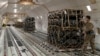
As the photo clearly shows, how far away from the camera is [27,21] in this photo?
2916 cm

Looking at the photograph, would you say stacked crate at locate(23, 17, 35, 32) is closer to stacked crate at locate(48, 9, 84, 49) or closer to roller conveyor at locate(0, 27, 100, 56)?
roller conveyor at locate(0, 27, 100, 56)

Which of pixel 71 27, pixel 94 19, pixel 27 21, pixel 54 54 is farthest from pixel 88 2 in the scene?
pixel 27 21

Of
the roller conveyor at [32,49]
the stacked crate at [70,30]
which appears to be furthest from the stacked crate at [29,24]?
the stacked crate at [70,30]

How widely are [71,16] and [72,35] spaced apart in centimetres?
116

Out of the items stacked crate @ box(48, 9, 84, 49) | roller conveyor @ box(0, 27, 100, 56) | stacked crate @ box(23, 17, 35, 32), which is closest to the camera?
roller conveyor @ box(0, 27, 100, 56)

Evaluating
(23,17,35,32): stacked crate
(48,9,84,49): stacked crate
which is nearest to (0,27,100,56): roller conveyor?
(48,9,84,49): stacked crate

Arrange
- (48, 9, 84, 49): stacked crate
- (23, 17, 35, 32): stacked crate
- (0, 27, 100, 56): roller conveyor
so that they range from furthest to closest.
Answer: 1. (23, 17, 35, 32): stacked crate
2. (48, 9, 84, 49): stacked crate
3. (0, 27, 100, 56): roller conveyor

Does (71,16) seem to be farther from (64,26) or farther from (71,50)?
(71,50)

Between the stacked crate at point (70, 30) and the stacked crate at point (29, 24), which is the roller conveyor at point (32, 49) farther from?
the stacked crate at point (29, 24)

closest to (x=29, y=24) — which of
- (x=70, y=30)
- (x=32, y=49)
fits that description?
(x=32, y=49)

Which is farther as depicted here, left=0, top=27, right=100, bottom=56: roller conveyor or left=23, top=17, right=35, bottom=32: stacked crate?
left=23, top=17, right=35, bottom=32: stacked crate

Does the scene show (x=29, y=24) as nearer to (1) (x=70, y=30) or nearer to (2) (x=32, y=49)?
(2) (x=32, y=49)

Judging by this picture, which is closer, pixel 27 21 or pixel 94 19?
pixel 94 19

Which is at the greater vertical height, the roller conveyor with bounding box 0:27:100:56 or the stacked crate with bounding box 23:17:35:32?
the stacked crate with bounding box 23:17:35:32
